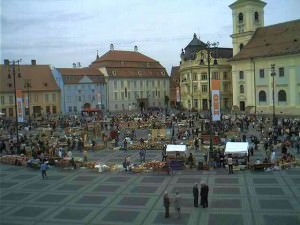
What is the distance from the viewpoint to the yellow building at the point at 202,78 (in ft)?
251

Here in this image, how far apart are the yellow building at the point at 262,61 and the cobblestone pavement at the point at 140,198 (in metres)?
38.3

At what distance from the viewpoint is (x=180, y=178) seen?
73.0 ft

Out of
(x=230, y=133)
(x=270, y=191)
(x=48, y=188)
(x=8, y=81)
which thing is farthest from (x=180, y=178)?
(x=8, y=81)

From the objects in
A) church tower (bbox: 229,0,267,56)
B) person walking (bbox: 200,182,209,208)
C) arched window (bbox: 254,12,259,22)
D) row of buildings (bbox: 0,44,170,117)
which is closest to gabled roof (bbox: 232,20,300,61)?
church tower (bbox: 229,0,267,56)

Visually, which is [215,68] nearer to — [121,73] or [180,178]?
[121,73]

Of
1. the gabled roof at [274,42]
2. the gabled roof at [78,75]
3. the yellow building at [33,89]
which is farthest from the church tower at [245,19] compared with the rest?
the yellow building at [33,89]

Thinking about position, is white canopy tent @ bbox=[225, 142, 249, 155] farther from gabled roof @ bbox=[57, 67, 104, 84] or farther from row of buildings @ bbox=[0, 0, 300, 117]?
gabled roof @ bbox=[57, 67, 104, 84]

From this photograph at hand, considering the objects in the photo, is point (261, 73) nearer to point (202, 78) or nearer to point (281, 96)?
point (281, 96)

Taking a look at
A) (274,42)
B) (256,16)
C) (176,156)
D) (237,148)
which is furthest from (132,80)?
(237,148)

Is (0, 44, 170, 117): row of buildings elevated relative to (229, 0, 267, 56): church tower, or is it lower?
lower

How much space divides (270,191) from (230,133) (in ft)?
61.7

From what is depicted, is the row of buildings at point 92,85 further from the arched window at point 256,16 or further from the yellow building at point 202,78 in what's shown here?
the arched window at point 256,16

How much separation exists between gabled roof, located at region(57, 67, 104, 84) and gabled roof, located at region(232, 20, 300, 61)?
30958 millimetres

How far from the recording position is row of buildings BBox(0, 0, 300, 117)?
6034 centimetres
